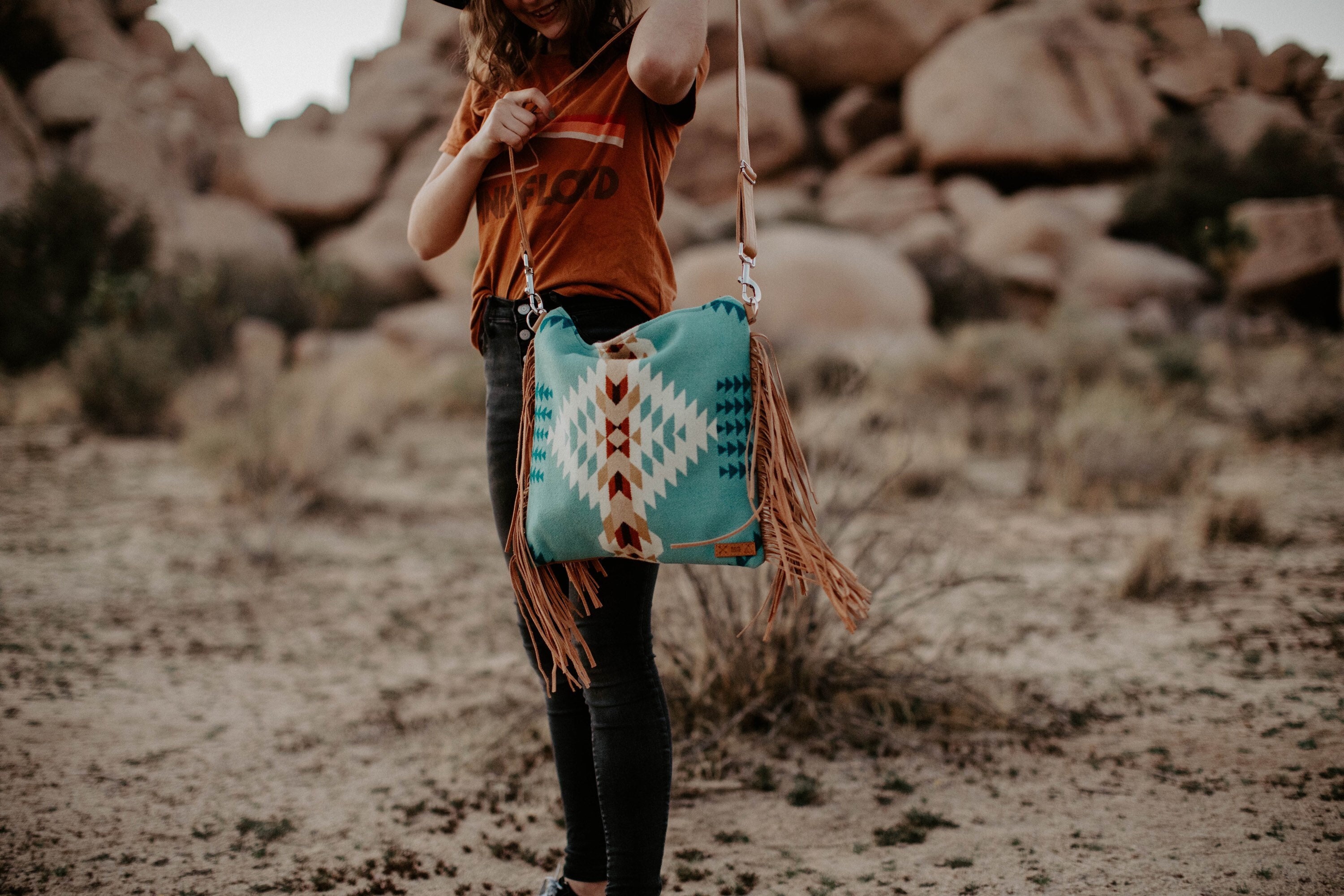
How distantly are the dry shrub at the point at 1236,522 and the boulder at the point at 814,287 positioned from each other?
7.88m

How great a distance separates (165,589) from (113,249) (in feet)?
26.8

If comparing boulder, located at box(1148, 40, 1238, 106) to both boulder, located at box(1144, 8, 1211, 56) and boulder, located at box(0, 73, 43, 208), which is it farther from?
boulder, located at box(0, 73, 43, 208)

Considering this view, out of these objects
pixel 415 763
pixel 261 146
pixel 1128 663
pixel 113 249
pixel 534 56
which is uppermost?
pixel 261 146

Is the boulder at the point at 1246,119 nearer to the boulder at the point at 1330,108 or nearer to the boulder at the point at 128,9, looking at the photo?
the boulder at the point at 1330,108

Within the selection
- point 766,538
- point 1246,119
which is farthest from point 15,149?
point 1246,119

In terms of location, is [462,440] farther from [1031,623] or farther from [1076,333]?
[1076,333]

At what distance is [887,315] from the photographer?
44.8ft

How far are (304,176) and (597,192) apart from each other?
23590 mm

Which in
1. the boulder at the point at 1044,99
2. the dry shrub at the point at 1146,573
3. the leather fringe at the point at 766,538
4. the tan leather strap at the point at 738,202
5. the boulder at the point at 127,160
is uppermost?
the boulder at the point at 1044,99

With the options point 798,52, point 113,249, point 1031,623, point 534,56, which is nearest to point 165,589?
point 534,56

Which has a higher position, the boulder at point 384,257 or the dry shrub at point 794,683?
the boulder at point 384,257

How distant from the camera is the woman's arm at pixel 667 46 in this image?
4.11ft

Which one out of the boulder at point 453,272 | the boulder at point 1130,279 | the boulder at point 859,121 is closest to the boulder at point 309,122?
the boulder at point 453,272

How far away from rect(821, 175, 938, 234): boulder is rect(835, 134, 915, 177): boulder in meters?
0.73
